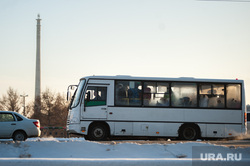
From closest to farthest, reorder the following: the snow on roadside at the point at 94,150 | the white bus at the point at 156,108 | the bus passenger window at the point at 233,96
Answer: the snow on roadside at the point at 94,150, the white bus at the point at 156,108, the bus passenger window at the point at 233,96

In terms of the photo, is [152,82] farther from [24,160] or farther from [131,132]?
[24,160]

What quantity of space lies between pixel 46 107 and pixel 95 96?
52.3 metres

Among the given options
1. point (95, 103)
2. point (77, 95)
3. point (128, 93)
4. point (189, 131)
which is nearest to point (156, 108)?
point (128, 93)

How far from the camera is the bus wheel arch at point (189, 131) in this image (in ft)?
66.4

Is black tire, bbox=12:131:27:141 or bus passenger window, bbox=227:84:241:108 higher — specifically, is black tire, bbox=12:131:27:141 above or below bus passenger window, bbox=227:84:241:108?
below

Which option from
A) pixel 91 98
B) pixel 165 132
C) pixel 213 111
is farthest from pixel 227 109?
pixel 91 98

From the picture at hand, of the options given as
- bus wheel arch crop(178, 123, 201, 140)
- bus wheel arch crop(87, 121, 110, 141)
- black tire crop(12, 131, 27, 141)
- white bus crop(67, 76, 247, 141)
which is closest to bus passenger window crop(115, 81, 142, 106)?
white bus crop(67, 76, 247, 141)

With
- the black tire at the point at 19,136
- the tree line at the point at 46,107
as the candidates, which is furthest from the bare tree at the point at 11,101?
the black tire at the point at 19,136

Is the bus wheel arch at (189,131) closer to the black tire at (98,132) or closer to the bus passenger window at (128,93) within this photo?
the bus passenger window at (128,93)

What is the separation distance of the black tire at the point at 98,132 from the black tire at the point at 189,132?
3602 millimetres

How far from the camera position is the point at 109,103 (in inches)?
778

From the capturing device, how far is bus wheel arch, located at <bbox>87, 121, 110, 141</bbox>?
64.0 feet

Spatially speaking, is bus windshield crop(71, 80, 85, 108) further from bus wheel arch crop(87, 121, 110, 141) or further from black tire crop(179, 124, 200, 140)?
black tire crop(179, 124, 200, 140)

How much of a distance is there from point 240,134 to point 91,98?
732cm
